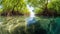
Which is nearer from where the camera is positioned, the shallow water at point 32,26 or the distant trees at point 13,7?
the shallow water at point 32,26

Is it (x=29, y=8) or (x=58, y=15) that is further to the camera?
(x=58, y=15)

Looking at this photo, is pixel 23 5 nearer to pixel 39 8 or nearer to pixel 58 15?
pixel 39 8

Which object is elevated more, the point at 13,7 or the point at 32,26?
the point at 13,7

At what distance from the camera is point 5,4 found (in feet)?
13.3

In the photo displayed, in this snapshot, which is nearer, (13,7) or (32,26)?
(32,26)

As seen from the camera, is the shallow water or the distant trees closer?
the shallow water

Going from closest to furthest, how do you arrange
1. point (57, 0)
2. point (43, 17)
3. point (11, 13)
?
point (11, 13), point (43, 17), point (57, 0)

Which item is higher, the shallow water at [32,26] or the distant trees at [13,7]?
the distant trees at [13,7]

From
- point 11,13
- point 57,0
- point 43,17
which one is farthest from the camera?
point 57,0

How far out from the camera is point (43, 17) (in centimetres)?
432

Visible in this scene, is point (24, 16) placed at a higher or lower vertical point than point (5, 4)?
lower

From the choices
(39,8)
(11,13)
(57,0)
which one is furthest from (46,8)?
(11,13)

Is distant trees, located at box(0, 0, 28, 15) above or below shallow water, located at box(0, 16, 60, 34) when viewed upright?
above

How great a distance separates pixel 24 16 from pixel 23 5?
32cm
